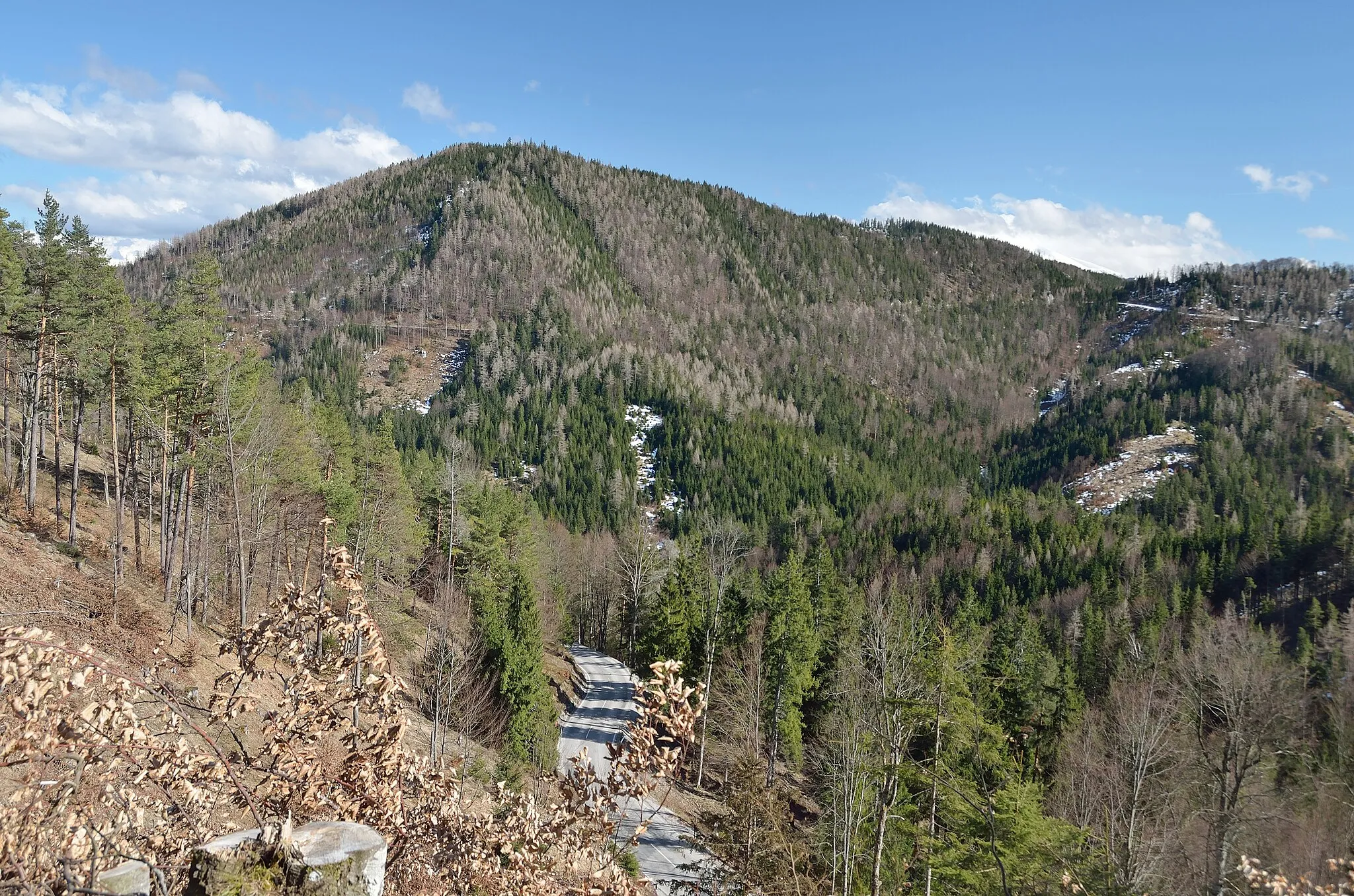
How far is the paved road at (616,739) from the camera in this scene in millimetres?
22047

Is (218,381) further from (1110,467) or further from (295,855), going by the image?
(1110,467)

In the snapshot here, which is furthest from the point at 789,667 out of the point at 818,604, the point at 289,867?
the point at 289,867

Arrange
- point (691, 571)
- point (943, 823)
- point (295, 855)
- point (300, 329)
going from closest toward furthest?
point (295, 855) < point (943, 823) < point (691, 571) < point (300, 329)

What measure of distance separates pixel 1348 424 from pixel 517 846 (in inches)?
7946

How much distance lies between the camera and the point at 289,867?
337cm

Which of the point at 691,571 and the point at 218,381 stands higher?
the point at 218,381

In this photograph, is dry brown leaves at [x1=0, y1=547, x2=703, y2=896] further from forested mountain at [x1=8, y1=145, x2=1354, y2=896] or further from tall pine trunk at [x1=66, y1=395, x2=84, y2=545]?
tall pine trunk at [x1=66, y1=395, x2=84, y2=545]

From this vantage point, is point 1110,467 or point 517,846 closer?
point 517,846

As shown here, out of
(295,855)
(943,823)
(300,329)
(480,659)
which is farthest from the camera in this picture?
(300,329)

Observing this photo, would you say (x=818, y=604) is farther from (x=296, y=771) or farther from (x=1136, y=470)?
(x=1136, y=470)

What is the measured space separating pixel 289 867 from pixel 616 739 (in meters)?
30.6

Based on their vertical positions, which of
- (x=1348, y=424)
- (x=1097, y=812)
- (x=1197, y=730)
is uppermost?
(x=1348, y=424)

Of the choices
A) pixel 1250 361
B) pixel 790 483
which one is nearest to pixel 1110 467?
pixel 1250 361

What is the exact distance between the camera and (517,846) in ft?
14.9
